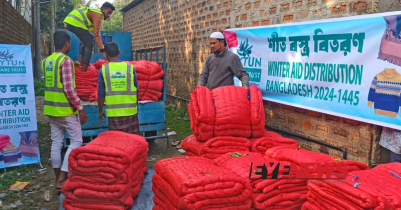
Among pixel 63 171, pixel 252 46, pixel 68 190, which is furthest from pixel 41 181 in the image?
pixel 252 46

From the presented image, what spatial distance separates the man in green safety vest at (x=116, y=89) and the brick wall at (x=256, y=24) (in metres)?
2.43

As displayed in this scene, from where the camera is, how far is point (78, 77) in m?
6.23

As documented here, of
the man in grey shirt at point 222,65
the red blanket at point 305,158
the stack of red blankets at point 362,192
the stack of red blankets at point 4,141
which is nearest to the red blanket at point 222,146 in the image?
the red blanket at point 305,158

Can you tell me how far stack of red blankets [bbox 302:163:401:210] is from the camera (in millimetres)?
2292

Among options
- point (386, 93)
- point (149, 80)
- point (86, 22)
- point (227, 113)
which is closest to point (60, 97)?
point (227, 113)

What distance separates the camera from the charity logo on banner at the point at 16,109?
5148 mm

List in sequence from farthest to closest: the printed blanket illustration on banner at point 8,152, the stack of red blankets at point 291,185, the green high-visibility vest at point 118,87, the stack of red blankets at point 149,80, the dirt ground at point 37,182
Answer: the stack of red blankets at point 149,80
the printed blanket illustration on banner at point 8,152
the green high-visibility vest at point 118,87
the dirt ground at point 37,182
the stack of red blankets at point 291,185

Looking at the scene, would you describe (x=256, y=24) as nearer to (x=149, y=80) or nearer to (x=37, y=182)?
(x=149, y=80)

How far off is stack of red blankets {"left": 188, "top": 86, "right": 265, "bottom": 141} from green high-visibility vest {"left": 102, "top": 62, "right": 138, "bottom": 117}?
0.84 meters

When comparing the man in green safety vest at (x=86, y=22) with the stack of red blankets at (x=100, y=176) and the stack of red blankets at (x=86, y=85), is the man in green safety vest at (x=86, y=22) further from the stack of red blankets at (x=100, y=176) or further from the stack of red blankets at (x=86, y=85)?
the stack of red blankets at (x=100, y=176)

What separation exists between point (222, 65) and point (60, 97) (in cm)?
242

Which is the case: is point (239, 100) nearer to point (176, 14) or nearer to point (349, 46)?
point (349, 46)

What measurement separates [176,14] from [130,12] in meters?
8.02

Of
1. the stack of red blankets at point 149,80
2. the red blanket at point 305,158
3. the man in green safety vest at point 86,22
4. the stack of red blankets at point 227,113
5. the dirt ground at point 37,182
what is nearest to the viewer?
the red blanket at point 305,158
